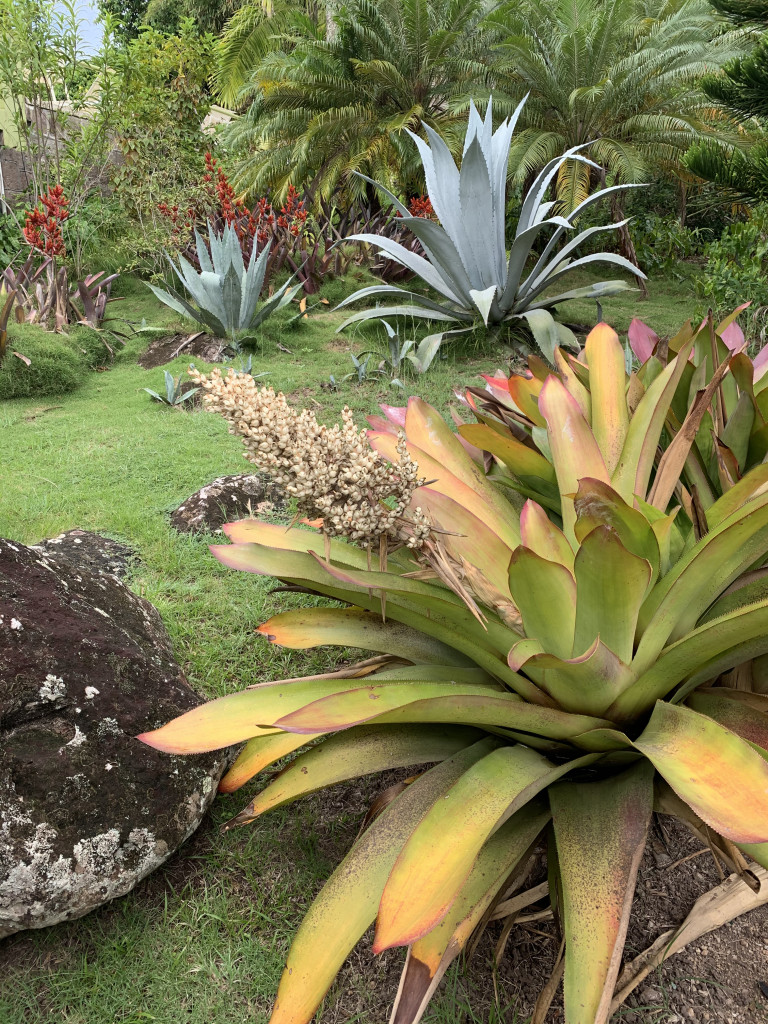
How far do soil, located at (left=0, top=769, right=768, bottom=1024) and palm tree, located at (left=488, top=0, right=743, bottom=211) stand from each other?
28.7ft

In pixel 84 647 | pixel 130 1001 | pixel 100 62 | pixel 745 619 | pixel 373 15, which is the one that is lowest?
pixel 130 1001

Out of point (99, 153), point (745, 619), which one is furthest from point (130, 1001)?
point (99, 153)

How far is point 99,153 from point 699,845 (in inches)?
361

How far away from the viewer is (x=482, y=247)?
473 cm

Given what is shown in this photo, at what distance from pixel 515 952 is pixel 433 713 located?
47 centimetres

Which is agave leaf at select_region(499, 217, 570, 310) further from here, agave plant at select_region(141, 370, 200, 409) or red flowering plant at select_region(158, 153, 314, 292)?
red flowering plant at select_region(158, 153, 314, 292)

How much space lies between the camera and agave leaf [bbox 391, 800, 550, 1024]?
895 mm

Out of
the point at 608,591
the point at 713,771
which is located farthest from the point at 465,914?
the point at 608,591

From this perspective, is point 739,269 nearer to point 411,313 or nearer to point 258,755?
point 411,313

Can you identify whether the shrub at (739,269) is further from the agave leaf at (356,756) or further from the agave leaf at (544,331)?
the agave leaf at (356,756)

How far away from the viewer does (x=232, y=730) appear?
1.19 m

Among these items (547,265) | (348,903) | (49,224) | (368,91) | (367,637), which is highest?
(368,91)

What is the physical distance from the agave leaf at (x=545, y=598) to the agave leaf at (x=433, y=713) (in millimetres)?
115

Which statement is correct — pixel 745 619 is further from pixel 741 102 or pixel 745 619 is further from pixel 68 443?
pixel 741 102
